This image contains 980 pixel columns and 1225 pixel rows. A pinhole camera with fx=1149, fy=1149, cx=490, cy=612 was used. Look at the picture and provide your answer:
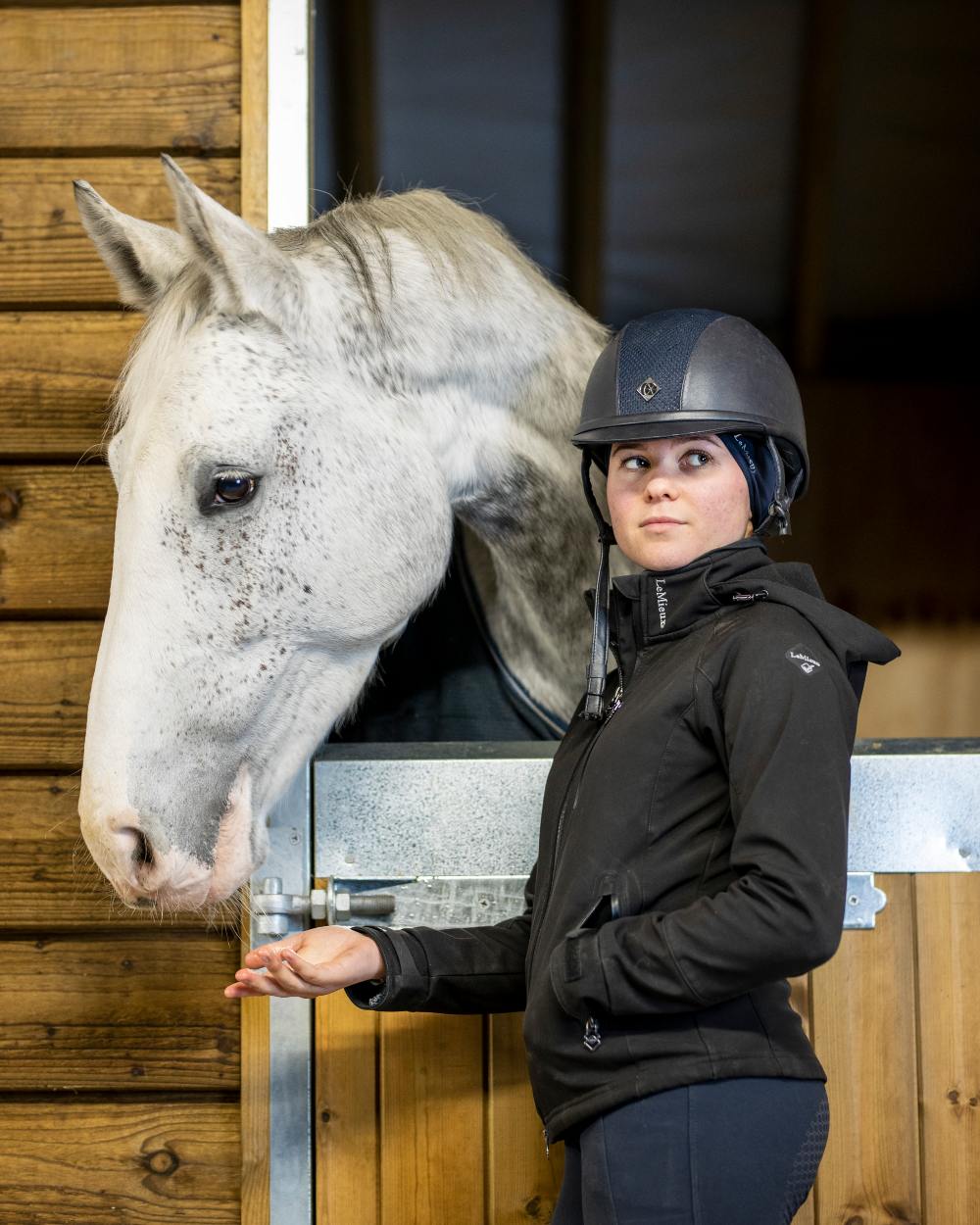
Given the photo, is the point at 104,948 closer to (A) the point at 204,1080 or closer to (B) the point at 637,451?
(A) the point at 204,1080

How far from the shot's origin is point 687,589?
106 cm

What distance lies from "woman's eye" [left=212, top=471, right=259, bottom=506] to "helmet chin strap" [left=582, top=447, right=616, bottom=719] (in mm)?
372

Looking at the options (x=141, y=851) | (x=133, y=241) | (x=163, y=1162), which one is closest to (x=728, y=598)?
(x=141, y=851)

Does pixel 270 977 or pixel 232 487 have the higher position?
pixel 232 487

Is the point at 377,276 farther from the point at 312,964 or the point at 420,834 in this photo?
the point at 312,964

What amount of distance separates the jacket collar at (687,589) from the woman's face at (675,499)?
0.02 meters

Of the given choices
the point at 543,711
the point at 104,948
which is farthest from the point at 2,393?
the point at 543,711

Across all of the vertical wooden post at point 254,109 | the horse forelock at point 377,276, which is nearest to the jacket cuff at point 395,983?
the horse forelock at point 377,276

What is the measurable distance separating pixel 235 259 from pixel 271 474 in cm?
23

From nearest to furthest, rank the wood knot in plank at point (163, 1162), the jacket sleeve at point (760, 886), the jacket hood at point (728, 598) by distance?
the jacket sleeve at point (760, 886)
the jacket hood at point (728, 598)
the wood knot in plank at point (163, 1162)

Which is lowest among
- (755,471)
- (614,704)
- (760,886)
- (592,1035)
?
(592,1035)

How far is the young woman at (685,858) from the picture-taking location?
35.1 inches

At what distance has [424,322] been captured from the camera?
4.47ft

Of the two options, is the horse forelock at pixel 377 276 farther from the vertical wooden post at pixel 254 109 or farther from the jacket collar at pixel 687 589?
the jacket collar at pixel 687 589
